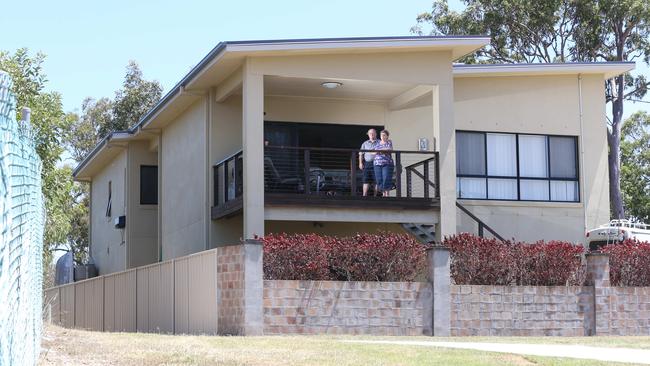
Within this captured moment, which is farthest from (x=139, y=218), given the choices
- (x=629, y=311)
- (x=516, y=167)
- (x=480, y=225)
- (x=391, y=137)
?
(x=629, y=311)

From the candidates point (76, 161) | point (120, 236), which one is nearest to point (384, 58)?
point (120, 236)

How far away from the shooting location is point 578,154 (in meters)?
25.1

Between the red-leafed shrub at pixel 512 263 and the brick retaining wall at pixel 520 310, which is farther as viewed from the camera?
the red-leafed shrub at pixel 512 263

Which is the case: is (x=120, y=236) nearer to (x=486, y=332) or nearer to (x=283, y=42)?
(x=283, y=42)

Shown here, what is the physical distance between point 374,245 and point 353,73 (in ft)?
15.1

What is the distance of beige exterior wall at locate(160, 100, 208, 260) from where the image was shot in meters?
24.2

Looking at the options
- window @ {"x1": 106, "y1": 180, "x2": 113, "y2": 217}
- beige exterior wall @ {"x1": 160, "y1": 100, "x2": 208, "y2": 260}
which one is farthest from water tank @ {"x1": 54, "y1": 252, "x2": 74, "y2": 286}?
beige exterior wall @ {"x1": 160, "y1": 100, "x2": 208, "y2": 260}

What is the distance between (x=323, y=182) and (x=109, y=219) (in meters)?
13.4

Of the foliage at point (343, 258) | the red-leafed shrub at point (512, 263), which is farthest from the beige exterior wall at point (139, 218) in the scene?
the red-leafed shrub at point (512, 263)

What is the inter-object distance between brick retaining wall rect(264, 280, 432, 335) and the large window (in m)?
6.56

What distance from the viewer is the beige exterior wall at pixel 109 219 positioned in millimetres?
31344

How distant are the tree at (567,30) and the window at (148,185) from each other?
45.8 ft

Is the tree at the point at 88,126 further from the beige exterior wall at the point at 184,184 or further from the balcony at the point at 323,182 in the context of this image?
the balcony at the point at 323,182

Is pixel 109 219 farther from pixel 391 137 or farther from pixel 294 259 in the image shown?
pixel 294 259
